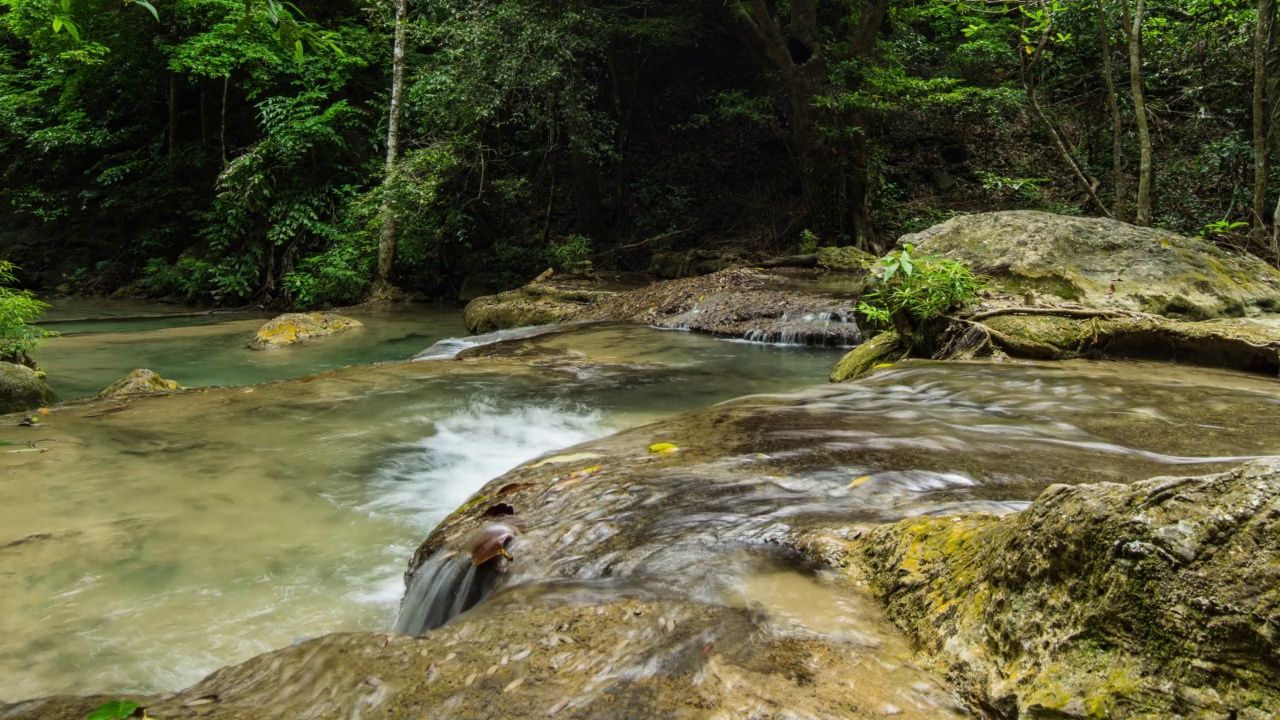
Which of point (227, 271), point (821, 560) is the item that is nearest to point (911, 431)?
point (821, 560)

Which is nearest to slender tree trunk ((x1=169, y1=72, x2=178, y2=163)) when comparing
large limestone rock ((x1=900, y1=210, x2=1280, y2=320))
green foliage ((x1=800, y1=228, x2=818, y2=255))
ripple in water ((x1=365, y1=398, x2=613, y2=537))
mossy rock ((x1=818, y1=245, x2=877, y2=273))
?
green foliage ((x1=800, y1=228, x2=818, y2=255))

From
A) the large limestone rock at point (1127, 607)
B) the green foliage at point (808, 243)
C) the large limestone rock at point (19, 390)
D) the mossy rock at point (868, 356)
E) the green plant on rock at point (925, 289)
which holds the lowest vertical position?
the large limestone rock at point (19, 390)

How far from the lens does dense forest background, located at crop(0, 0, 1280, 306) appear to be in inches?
498

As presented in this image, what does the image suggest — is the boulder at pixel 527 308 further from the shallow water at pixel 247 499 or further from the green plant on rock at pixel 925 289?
the green plant on rock at pixel 925 289

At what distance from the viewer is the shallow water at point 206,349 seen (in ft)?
29.7

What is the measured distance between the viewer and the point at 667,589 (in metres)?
2.14

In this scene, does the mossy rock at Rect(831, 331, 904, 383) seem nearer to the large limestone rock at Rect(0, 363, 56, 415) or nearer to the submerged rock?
the submerged rock

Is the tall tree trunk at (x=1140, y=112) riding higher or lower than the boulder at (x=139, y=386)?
higher

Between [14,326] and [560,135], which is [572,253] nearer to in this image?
[560,135]

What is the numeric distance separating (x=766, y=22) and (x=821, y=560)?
12.5 meters

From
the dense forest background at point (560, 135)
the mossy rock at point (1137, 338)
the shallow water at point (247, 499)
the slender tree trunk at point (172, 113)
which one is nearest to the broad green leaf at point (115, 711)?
the shallow water at point (247, 499)

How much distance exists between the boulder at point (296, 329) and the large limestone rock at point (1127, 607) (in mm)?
11243

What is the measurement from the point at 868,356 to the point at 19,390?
7299 millimetres

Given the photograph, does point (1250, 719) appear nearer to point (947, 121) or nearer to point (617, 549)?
point (617, 549)
